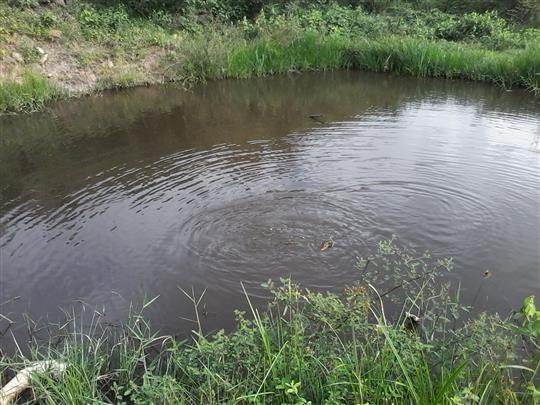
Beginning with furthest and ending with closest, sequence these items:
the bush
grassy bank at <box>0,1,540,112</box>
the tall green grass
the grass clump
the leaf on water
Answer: the bush → the tall green grass → grassy bank at <box>0,1,540,112</box> → the grass clump → the leaf on water

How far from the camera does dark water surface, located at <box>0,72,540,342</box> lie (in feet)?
14.6

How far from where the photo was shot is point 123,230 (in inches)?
213

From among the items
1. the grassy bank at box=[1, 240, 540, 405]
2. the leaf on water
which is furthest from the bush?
the grassy bank at box=[1, 240, 540, 405]

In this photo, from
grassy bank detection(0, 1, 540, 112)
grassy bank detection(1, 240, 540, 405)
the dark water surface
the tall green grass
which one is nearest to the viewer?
grassy bank detection(1, 240, 540, 405)

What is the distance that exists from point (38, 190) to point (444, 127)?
6511 millimetres

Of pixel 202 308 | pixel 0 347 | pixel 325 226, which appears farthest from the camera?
pixel 325 226

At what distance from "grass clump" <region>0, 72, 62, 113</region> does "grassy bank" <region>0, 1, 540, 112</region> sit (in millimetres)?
20

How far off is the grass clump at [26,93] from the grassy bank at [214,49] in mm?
20

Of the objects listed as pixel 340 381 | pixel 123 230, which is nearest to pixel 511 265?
pixel 340 381

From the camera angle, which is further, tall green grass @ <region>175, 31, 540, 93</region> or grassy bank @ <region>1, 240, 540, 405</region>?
tall green grass @ <region>175, 31, 540, 93</region>

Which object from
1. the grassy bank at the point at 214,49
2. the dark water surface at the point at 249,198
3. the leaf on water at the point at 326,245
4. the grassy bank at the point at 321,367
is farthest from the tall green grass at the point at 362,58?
Result: the grassy bank at the point at 321,367

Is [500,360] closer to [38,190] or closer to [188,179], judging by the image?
[188,179]

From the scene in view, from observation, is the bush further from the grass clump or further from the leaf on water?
the leaf on water

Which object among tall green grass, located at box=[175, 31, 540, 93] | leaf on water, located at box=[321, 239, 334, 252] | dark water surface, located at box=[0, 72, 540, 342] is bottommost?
dark water surface, located at box=[0, 72, 540, 342]
